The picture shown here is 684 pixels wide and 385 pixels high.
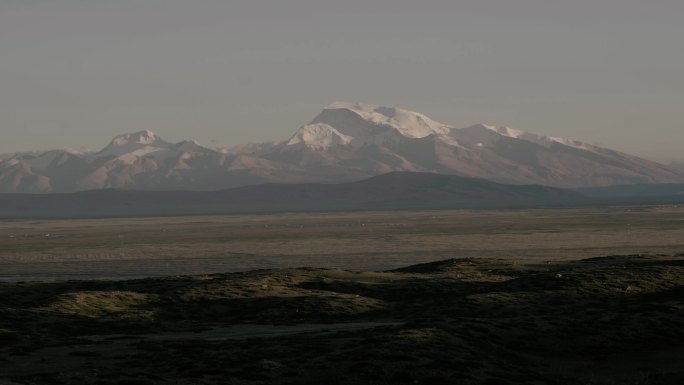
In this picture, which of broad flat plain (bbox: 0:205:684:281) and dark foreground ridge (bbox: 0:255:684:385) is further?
broad flat plain (bbox: 0:205:684:281)

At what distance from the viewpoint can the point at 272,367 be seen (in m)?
45.2

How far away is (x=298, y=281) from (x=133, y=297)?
51.8 ft

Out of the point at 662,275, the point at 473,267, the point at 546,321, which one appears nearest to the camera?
the point at 546,321

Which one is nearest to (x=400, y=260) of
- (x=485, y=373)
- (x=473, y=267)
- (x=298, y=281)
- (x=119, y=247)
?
(x=473, y=267)

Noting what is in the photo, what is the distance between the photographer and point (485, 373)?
4559 centimetres

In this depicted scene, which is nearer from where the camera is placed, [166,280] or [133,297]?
[133,297]

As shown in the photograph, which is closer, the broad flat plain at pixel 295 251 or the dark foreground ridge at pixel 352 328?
the dark foreground ridge at pixel 352 328

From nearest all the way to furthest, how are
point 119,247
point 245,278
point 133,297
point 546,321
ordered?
point 546,321
point 133,297
point 245,278
point 119,247

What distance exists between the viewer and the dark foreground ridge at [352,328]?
45.3 meters

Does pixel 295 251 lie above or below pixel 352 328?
below

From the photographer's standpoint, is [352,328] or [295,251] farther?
[295,251]

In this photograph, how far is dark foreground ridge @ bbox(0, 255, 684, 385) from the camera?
4531 cm

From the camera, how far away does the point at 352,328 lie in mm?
60812

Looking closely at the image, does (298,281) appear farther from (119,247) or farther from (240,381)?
(119,247)
